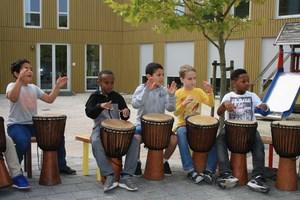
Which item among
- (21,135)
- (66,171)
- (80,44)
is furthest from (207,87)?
(80,44)

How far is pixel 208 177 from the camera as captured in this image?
5234 mm

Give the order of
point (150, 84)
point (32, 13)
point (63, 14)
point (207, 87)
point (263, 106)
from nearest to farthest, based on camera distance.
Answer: point (263, 106) → point (150, 84) → point (207, 87) → point (32, 13) → point (63, 14)

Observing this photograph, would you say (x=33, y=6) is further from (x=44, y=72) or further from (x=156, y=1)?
(x=156, y=1)

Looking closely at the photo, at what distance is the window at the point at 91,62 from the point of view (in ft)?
81.4

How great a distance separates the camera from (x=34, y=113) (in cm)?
538

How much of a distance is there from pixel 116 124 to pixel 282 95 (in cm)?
567

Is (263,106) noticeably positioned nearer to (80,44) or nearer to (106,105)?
(106,105)

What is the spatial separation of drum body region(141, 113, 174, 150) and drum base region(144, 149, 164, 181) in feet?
0.26

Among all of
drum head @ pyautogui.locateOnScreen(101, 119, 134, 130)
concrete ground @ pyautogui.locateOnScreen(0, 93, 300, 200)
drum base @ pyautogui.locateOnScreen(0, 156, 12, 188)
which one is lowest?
concrete ground @ pyautogui.locateOnScreen(0, 93, 300, 200)

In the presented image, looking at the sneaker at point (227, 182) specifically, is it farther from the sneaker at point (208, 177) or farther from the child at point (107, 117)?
the child at point (107, 117)

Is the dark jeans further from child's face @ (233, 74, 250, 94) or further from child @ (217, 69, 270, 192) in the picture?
child's face @ (233, 74, 250, 94)

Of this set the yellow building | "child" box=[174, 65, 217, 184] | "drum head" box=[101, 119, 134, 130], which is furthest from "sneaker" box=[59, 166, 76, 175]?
the yellow building

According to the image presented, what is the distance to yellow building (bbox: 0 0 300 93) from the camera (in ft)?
72.7

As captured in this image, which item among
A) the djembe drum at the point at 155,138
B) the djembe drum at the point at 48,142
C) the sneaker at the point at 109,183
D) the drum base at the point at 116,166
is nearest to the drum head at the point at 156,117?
the djembe drum at the point at 155,138
